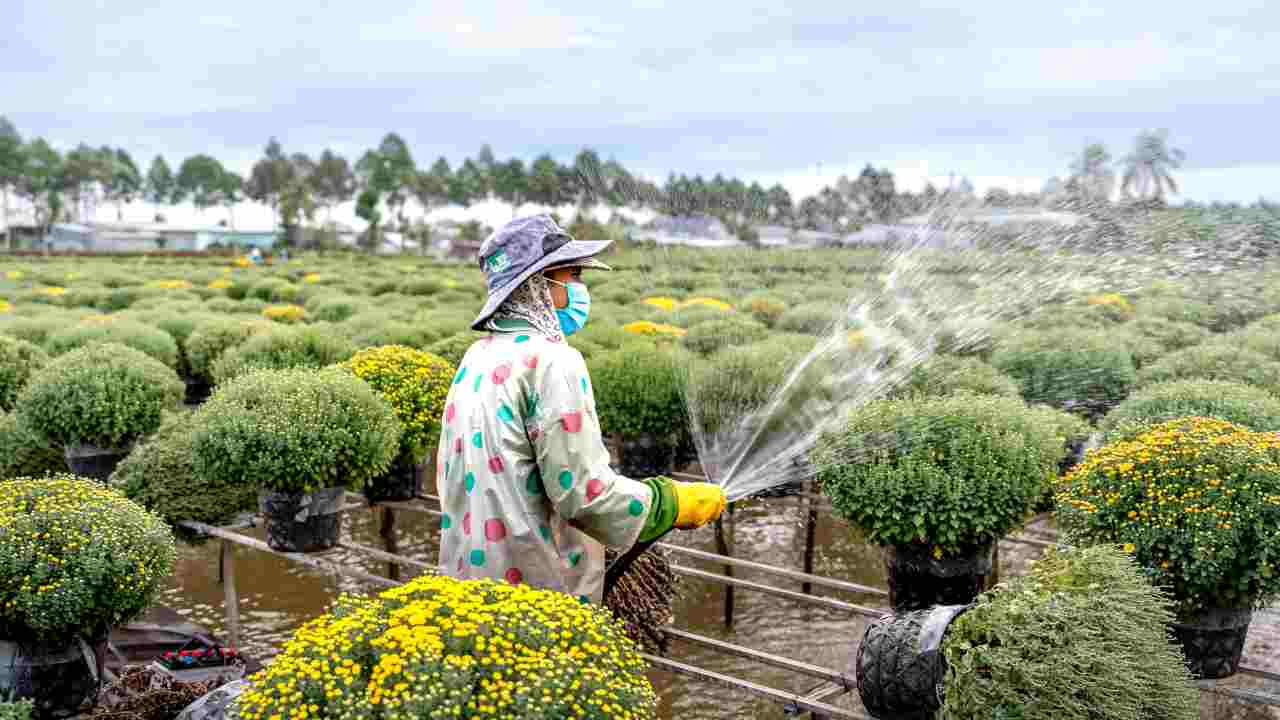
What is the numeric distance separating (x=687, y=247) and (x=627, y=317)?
10.7 meters

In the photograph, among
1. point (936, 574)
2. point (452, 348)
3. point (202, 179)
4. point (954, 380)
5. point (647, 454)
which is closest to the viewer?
point (936, 574)

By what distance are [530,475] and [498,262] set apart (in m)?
0.74

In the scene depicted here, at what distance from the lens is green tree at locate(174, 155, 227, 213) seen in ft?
337

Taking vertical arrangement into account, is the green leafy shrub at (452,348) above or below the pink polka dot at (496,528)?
below

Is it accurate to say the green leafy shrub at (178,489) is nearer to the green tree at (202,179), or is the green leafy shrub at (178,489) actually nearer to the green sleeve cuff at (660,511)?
the green sleeve cuff at (660,511)

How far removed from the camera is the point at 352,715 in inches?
114

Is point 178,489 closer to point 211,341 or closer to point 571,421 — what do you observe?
point 571,421

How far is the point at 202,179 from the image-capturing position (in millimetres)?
103438

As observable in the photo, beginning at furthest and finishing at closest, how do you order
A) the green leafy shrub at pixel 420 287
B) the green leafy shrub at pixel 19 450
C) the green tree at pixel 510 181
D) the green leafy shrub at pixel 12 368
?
1. the green tree at pixel 510 181
2. the green leafy shrub at pixel 420 287
3. the green leafy shrub at pixel 12 368
4. the green leafy shrub at pixel 19 450

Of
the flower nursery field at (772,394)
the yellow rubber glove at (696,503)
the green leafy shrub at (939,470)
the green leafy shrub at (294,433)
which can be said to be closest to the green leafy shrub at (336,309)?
the flower nursery field at (772,394)

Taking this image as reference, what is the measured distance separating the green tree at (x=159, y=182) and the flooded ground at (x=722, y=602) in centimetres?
10539

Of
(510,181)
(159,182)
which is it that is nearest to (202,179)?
(159,182)

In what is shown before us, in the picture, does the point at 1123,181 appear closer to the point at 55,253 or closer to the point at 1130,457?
the point at 1130,457

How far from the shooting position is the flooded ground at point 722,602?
7.23 meters
